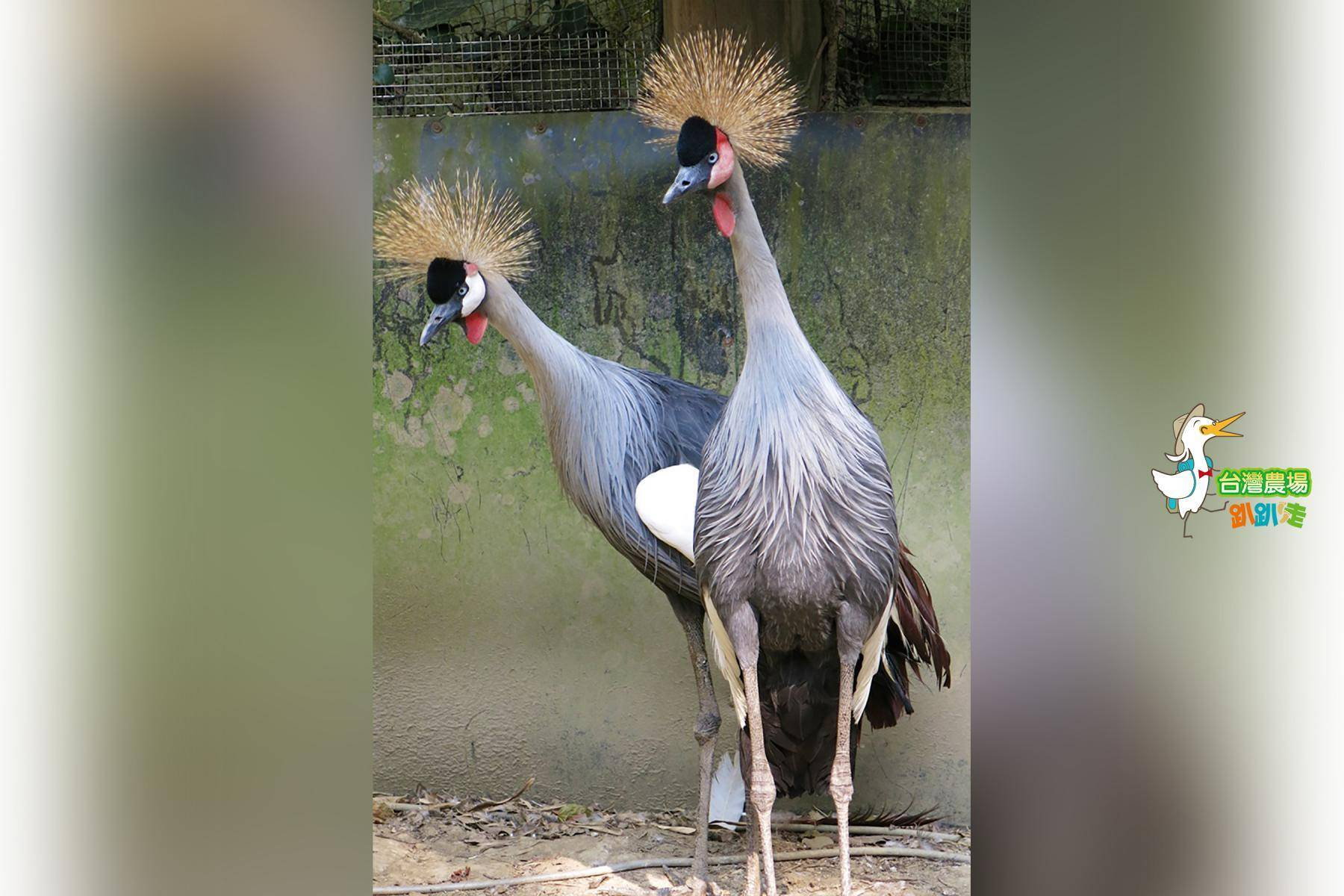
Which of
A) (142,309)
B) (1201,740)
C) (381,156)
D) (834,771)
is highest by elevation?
(381,156)

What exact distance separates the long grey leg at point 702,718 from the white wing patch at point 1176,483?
1.25 metres

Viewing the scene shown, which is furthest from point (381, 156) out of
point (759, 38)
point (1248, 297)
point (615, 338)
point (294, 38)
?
point (1248, 297)

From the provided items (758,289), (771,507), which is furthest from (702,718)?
(758,289)

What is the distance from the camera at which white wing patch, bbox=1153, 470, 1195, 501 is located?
1796 mm

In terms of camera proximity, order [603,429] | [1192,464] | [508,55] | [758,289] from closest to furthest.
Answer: [1192,464] → [758,289] → [603,429] → [508,55]

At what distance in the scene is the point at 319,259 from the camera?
5.71 feet

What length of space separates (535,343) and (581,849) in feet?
4.62

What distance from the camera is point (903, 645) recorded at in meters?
2.80

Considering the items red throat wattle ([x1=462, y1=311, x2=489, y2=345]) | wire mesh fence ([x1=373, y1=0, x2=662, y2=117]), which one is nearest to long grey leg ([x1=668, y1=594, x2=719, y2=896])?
red throat wattle ([x1=462, y1=311, x2=489, y2=345])

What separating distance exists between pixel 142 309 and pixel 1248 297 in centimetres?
170

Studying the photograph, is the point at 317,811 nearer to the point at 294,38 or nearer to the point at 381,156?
the point at 294,38

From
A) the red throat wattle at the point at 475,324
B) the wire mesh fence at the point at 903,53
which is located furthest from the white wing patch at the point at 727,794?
the wire mesh fence at the point at 903,53

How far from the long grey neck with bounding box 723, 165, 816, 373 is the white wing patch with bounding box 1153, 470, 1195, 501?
2.82 ft

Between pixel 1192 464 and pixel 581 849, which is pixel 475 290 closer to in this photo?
pixel 581 849
